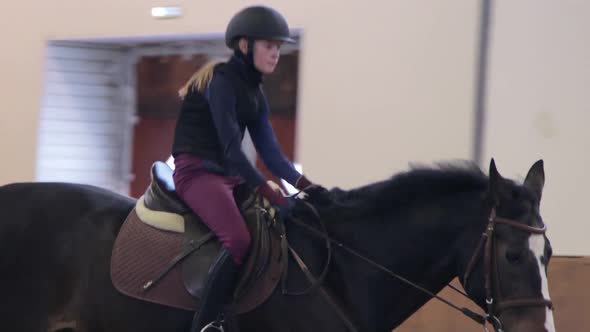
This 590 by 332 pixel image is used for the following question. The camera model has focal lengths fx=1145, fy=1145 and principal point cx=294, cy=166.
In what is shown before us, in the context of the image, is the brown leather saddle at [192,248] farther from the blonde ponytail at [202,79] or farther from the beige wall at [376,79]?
the beige wall at [376,79]

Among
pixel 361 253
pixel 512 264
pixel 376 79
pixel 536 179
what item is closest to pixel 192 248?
pixel 361 253

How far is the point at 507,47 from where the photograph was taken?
8.60 metres

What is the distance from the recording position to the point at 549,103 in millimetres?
8375

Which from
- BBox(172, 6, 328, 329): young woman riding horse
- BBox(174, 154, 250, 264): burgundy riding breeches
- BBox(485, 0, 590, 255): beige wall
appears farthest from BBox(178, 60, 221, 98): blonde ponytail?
BBox(485, 0, 590, 255): beige wall

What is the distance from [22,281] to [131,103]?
526 cm

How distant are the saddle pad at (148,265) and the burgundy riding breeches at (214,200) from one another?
221 mm

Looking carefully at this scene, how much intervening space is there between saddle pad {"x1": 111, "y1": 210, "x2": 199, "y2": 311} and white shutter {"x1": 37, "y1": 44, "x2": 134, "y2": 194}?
5.15 meters

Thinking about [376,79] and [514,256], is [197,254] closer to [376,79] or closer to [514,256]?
[514,256]

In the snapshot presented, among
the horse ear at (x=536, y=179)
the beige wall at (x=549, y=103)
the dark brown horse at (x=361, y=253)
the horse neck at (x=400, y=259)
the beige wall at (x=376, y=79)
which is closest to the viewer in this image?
the dark brown horse at (x=361, y=253)

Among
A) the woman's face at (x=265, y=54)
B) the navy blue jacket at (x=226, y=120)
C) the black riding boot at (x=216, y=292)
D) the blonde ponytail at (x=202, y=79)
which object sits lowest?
the black riding boot at (x=216, y=292)

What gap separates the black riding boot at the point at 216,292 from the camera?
568cm

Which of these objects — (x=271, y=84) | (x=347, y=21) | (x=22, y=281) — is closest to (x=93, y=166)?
(x=271, y=84)

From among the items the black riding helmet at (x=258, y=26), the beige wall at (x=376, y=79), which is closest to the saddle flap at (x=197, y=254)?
the black riding helmet at (x=258, y=26)

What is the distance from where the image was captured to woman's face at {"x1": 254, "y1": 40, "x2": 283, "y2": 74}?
5.97 meters
